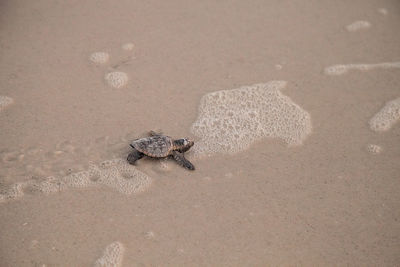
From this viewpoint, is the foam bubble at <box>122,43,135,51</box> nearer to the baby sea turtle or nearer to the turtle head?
the baby sea turtle

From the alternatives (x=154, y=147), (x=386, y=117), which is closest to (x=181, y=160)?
(x=154, y=147)

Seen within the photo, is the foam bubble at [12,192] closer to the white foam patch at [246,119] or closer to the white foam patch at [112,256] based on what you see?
the white foam patch at [112,256]

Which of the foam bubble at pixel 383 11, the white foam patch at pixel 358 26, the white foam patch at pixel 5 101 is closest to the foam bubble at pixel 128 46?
the white foam patch at pixel 5 101

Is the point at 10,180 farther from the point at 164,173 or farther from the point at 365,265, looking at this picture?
the point at 365,265

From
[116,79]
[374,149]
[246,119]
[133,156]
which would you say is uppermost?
[116,79]

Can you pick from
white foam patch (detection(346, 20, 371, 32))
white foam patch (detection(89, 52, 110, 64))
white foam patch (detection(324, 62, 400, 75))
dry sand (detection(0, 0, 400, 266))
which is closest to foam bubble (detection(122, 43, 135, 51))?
dry sand (detection(0, 0, 400, 266))

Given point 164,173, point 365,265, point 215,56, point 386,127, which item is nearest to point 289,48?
point 215,56

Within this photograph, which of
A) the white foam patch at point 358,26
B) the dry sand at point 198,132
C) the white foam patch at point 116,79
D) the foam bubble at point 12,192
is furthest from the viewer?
the white foam patch at point 358,26

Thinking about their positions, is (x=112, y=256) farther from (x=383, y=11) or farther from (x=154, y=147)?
(x=383, y=11)
